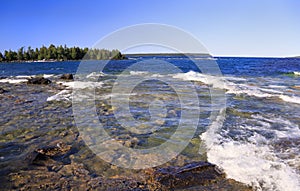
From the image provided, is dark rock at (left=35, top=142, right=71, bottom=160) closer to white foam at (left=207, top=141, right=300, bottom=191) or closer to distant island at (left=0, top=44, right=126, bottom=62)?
white foam at (left=207, top=141, right=300, bottom=191)

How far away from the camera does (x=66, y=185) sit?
11.6 feet

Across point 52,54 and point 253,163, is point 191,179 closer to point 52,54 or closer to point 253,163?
point 253,163

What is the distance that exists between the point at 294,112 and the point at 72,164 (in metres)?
8.11

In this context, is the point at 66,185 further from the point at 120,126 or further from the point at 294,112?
the point at 294,112

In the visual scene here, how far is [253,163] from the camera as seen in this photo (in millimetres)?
4191

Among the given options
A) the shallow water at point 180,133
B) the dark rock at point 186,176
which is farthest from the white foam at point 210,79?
the dark rock at point 186,176

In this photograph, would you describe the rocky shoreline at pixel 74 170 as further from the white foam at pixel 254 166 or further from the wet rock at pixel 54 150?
the white foam at pixel 254 166

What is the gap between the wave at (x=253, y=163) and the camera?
3.55 meters

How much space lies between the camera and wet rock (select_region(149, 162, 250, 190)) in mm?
3484

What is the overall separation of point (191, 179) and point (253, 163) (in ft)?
4.56

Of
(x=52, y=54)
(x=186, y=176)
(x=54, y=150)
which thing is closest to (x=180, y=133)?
(x=186, y=176)

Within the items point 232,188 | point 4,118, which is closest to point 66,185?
point 232,188

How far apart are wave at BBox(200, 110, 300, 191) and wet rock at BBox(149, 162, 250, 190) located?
211 mm

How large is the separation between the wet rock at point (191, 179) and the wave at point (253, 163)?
0.21m
